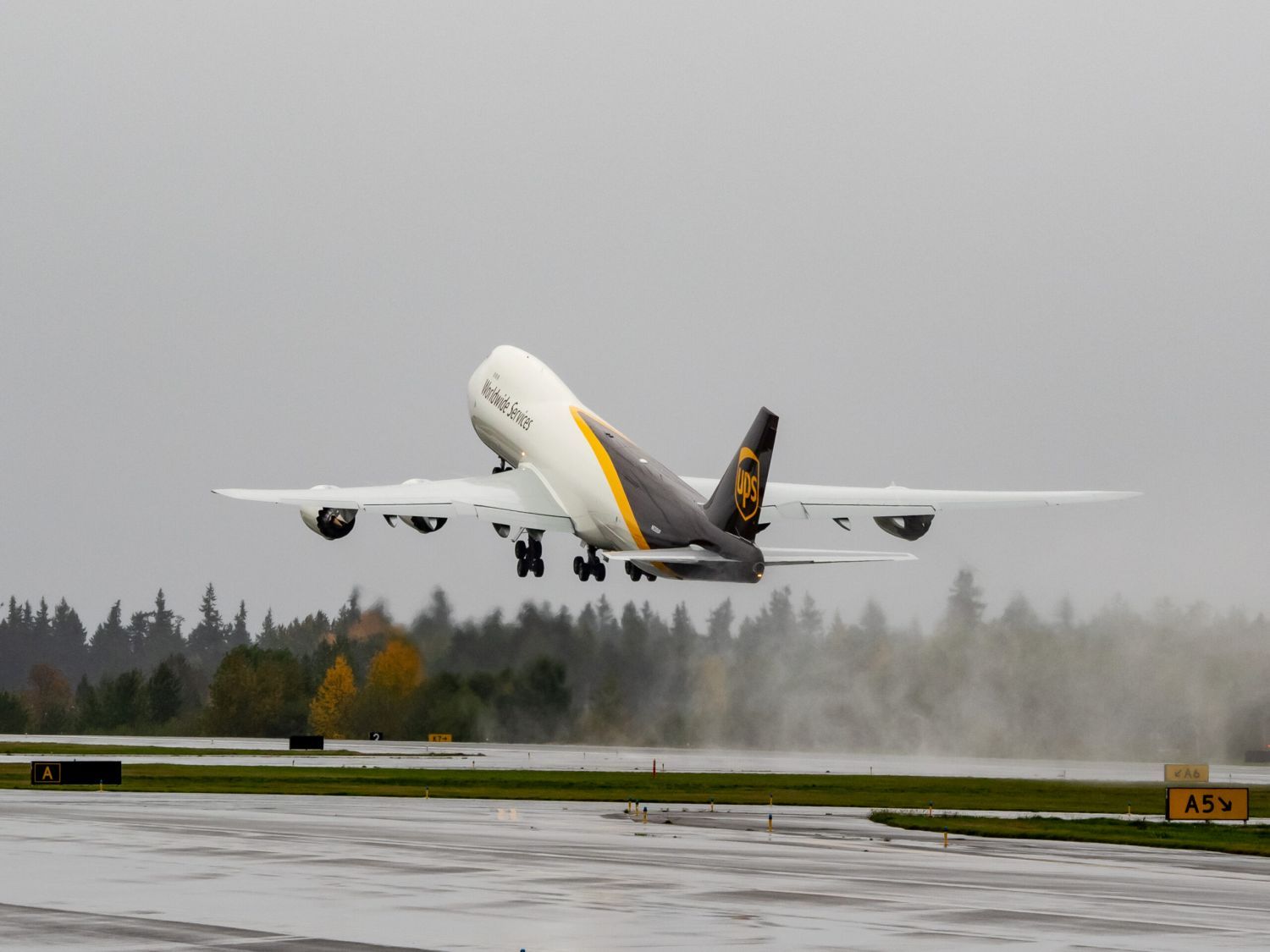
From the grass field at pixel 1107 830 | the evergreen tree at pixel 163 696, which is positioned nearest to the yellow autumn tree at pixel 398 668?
the grass field at pixel 1107 830

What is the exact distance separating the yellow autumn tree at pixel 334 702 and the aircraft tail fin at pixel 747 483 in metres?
59.2

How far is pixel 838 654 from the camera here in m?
101

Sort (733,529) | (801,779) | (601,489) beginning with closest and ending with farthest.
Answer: (733,529) → (601,489) → (801,779)

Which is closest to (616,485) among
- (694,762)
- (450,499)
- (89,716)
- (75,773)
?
(450,499)

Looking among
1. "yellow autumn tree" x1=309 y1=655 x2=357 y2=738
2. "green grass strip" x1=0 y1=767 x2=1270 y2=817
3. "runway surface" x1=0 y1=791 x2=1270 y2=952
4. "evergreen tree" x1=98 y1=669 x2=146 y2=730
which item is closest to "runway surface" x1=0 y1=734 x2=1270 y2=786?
"green grass strip" x1=0 y1=767 x2=1270 y2=817

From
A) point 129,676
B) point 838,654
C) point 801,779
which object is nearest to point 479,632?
point 838,654

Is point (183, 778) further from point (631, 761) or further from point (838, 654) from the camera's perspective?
point (838, 654)

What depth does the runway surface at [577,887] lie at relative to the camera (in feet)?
78.1

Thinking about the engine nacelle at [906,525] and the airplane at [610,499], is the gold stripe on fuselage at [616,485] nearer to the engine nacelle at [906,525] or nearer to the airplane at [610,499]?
the airplane at [610,499]

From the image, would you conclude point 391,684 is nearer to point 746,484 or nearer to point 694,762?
point 694,762

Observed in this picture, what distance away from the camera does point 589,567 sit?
233ft

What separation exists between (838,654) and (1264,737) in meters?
23.9

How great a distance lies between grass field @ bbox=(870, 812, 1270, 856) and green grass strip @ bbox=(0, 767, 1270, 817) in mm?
6298

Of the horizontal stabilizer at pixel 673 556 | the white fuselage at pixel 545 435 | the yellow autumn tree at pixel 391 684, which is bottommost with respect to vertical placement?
the yellow autumn tree at pixel 391 684
